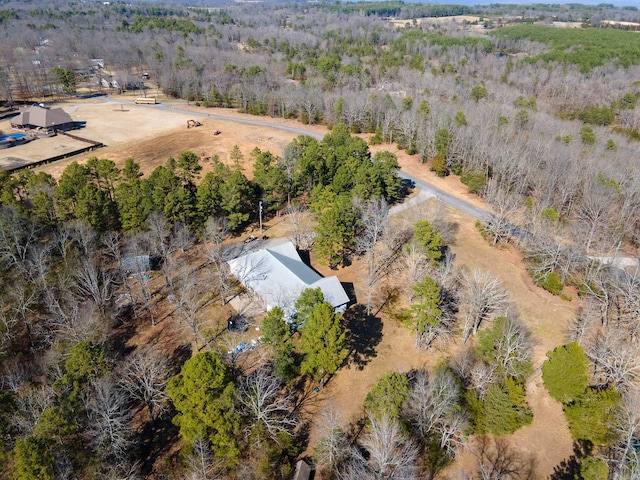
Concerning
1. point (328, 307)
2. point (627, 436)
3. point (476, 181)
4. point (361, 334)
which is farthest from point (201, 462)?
point (476, 181)

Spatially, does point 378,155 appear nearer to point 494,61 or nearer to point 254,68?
point 254,68

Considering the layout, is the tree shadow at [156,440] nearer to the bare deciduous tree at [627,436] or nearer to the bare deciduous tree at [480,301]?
the bare deciduous tree at [480,301]

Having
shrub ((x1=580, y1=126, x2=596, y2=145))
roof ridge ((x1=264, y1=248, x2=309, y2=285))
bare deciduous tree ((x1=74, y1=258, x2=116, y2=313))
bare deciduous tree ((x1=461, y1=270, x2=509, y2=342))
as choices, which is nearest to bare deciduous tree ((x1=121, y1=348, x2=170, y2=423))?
bare deciduous tree ((x1=74, y1=258, x2=116, y2=313))

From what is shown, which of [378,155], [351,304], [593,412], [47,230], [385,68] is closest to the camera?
[593,412]

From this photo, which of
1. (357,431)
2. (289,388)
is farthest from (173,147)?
(357,431)

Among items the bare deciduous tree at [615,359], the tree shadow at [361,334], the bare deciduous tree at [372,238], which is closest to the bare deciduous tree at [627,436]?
the bare deciduous tree at [615,359]

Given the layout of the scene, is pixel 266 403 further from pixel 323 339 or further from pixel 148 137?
pixel 148 137
